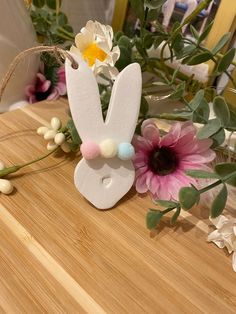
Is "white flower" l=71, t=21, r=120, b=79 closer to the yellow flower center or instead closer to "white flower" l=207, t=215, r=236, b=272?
the yellow flower center

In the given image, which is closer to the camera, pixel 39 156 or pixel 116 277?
pixel 116 277

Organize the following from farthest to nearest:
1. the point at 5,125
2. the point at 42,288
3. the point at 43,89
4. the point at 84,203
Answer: the point at 43,89 → the point at 5,125 → the point at 84,203 → the point at 42,288

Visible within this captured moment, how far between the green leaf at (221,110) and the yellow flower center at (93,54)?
16 centimetres

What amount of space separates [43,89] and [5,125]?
0.15m

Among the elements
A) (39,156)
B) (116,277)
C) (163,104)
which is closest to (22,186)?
(39,156)

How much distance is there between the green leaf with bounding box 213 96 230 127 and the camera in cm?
36

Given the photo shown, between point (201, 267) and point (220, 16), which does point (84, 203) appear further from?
point (220, 16)

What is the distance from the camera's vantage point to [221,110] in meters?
0.37

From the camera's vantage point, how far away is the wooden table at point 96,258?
323 mm

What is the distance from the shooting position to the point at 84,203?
424 mm

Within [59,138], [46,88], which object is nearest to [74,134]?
[59,138]

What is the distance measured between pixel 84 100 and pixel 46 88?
29 cm

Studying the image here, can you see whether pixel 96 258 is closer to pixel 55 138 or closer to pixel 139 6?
pixel 55 138

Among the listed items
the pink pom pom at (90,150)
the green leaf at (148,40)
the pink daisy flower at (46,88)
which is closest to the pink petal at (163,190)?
the pink pom pom at (90,150)
